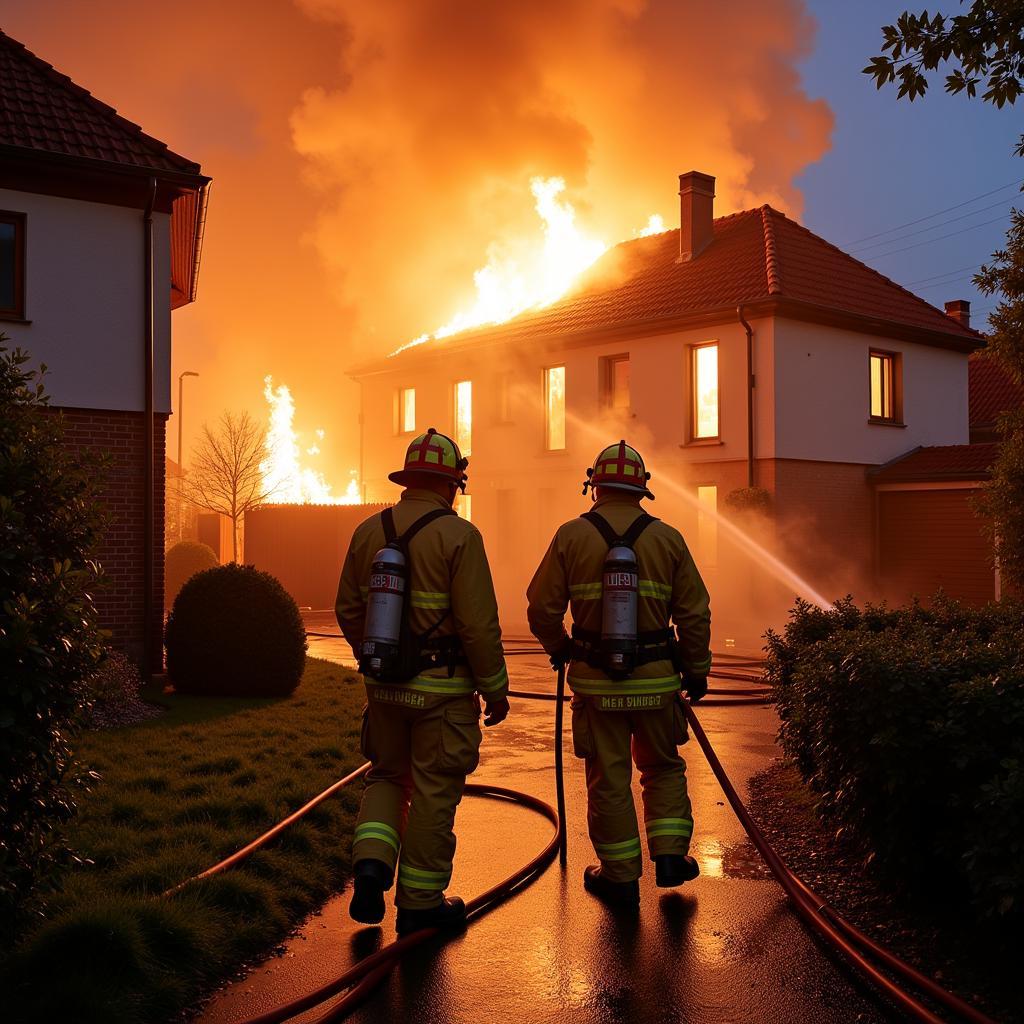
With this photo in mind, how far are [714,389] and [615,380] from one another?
9.14ft

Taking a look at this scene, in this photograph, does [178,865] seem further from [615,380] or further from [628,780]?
[615,380]

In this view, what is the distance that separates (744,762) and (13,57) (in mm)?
11521

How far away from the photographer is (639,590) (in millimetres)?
5176

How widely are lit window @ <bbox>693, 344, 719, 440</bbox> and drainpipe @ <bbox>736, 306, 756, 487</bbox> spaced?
3.39 ft

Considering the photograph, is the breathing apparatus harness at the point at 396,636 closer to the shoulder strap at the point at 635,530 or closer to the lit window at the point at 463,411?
the shoulder strap at the point at 635,530

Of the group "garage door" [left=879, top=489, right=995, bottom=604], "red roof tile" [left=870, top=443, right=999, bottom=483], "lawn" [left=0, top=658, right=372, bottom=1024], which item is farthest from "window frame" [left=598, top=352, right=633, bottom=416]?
"lawn" [left=0, top=658, right=372, bottom=1024]

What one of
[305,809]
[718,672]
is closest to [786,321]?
[718,672]

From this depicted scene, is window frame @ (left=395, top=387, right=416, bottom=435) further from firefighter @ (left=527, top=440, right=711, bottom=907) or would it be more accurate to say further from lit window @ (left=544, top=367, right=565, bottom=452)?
firefighter @ (left=527, top=440, right=711, bottom=907)

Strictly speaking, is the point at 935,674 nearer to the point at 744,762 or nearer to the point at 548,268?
the point at 744,762

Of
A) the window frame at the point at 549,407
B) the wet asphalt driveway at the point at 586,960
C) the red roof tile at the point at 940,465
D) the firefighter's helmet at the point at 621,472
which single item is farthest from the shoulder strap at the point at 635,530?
the window frame at the point at 549,407

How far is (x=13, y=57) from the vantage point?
508 inches

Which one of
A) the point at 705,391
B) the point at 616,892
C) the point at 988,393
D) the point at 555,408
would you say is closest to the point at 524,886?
the point at 616,892

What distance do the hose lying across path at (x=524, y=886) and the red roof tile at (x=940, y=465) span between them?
53.6 feet

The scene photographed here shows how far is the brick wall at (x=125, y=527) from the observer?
11.7 m
